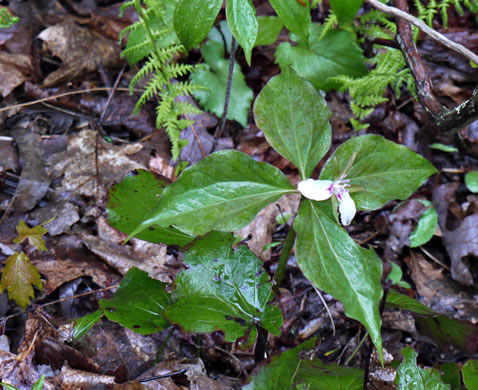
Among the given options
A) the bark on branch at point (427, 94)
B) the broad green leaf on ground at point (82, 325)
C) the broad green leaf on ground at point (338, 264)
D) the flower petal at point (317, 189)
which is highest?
the bark on branch at point (427, 94)

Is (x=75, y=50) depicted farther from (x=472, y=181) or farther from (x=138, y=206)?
(x=472, y=181)

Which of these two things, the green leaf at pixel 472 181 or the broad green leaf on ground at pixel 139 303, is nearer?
the broad green leaf on ground at pixel 139 303

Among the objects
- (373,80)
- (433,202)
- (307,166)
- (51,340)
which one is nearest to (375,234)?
(433,202)

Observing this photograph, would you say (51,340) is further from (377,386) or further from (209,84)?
(209,84)

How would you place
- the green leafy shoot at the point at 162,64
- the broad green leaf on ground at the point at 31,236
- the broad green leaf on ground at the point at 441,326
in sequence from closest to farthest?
1. the broad green leaf on ground at the point at 441,326
2. the broad green leaf on ground at the point at 31,236
3. the green leafy shoot at the point at 162,64

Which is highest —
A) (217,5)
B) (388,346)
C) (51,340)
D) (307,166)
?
(217,5)

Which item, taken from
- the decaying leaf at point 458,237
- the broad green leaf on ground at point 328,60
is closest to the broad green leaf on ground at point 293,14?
the broad green leaf on ground at point 328,60

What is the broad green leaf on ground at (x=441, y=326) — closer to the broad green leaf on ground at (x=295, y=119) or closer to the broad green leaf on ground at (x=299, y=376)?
the broad green leaf on ground at (x=299, y=376)
